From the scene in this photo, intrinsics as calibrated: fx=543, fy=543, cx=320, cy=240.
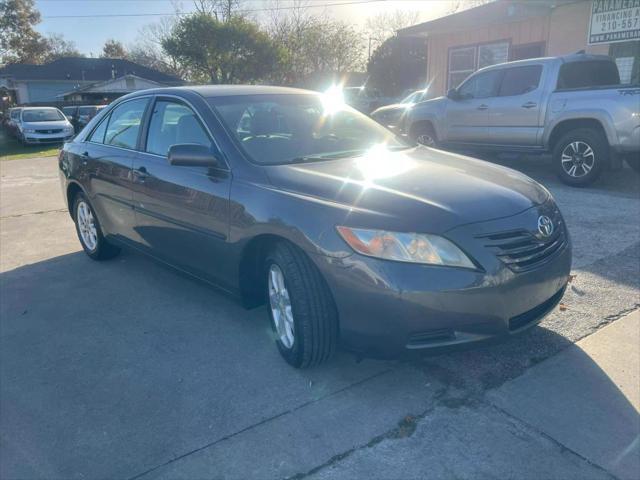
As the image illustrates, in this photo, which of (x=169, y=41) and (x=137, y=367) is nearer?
(x=137, y=367)

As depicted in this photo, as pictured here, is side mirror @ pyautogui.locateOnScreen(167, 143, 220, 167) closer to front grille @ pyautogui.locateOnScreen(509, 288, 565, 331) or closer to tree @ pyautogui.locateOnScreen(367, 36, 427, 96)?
front grille @ pyautogui.locateOnScreen(509, 288, 565, 331)

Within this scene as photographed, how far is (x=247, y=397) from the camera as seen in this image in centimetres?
308

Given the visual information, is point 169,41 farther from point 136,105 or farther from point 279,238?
point 279,238

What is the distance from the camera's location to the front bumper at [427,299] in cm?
266

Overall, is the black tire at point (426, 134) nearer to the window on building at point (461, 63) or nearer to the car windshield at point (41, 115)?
the window on building at point (461, 63)

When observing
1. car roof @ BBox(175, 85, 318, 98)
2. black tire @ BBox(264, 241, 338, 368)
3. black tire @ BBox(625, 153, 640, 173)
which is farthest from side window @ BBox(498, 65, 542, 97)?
black tire @ BBox(264, 241, 338, 368)

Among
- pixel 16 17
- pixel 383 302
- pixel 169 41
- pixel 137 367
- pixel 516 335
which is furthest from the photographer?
pixel 16 17

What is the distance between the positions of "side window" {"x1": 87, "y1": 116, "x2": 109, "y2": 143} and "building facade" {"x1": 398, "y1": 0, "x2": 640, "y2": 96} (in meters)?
10.2

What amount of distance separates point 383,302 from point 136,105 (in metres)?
3.13

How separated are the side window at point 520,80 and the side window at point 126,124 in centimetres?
656

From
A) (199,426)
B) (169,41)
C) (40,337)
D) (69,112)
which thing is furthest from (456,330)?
(169,41)

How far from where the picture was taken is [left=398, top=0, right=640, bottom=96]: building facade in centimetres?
1098

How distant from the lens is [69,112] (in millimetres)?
25281

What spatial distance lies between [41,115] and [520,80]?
1887 centimetres
